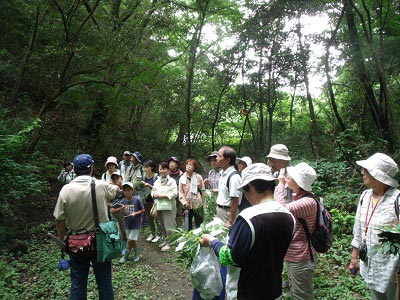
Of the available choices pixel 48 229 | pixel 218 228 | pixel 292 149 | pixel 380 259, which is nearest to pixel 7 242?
pixel 48 229

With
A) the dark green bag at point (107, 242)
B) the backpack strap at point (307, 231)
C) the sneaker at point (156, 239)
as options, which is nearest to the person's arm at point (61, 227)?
the dark green bag at point (107, 242)

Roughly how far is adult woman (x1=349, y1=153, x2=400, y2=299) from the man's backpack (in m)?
0.30

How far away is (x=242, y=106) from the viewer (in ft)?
46.7

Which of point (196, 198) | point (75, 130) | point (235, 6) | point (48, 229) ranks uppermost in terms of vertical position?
point (235, 6)

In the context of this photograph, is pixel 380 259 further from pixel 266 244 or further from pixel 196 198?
pixel 196 198

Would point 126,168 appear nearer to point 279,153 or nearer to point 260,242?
point 279,153

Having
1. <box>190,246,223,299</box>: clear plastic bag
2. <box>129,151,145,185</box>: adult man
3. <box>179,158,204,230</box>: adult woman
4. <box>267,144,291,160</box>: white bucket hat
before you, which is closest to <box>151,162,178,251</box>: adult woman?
<box>179,158,204,230</box>: adult woman

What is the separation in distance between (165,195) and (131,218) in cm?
93

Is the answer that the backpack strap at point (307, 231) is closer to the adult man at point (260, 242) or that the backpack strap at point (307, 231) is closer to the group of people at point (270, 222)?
the group of people at point (270, 222)

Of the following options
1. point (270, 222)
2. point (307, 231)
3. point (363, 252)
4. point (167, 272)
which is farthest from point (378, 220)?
point (167, 272)

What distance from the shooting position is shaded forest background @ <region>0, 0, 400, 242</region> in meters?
8.03

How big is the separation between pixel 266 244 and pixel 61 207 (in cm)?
246

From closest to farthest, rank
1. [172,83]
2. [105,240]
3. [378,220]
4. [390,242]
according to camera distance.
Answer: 1. [390,242]
2. [378,220]
3. [105,240]
4. [172,83]

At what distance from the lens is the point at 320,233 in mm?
3033
